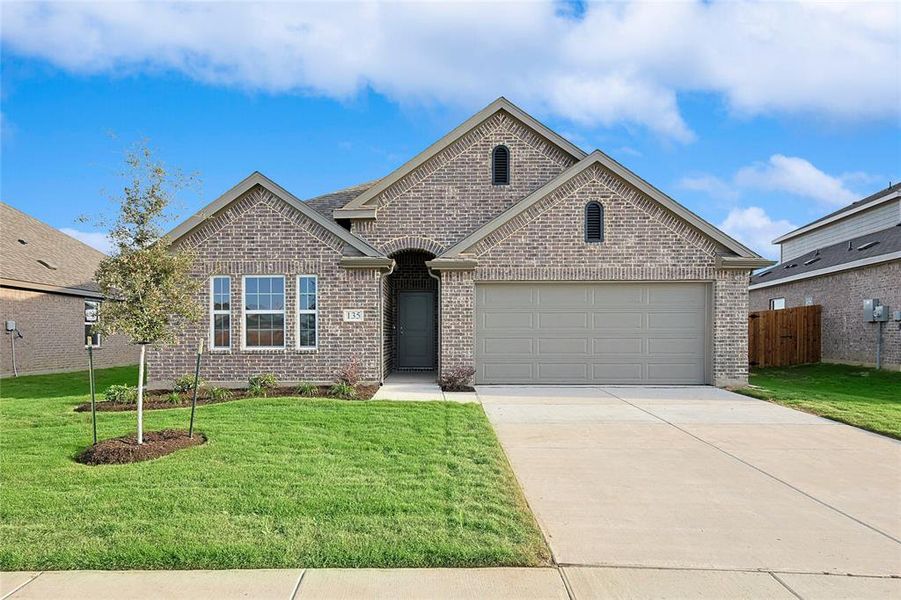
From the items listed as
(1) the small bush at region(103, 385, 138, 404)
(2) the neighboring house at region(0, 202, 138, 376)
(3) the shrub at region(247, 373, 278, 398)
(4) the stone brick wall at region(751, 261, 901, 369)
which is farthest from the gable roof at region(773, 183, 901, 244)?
(2) the neighboring house at region(0, 202, 138, 376)

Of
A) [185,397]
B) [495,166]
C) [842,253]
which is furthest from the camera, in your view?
[842,253]

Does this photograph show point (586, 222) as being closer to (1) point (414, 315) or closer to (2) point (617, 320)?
(2) point (617, 320)

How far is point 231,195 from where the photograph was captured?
1252 centimetres

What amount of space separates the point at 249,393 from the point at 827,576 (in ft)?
34.5

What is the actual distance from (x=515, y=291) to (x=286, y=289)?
564 centimetres

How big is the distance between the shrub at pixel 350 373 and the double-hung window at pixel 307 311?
3.00 ft

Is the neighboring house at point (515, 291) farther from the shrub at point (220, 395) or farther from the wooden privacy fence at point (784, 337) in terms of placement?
the wooden privacy fence at point (784, 337)

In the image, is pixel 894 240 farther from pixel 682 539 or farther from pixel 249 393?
pixel 249 393

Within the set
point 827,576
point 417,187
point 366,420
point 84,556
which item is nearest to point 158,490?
point 84,556

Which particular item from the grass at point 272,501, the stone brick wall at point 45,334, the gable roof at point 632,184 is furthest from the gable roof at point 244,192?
the stone brick wall at point 45,334

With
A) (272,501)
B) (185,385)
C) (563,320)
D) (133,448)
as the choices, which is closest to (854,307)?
(563,320)

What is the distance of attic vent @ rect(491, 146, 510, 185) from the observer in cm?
1520

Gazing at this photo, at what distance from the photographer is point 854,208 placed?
22516 millimetres

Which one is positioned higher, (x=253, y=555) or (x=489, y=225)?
(x=489, y=225)
